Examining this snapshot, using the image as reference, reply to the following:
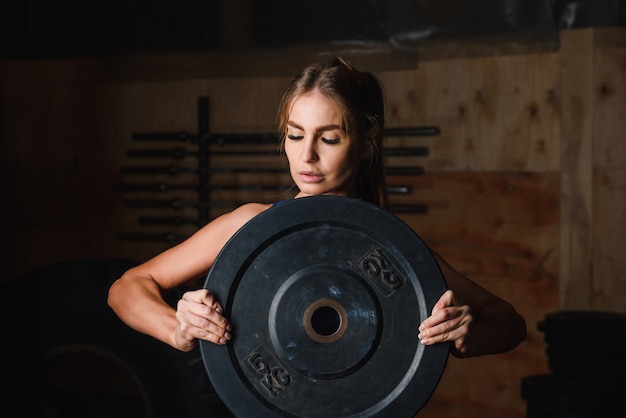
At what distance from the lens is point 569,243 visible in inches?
146

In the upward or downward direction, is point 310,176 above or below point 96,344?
above

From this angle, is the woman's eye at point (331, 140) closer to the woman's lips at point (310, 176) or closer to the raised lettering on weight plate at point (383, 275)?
the woman's lips at point (310, 176)

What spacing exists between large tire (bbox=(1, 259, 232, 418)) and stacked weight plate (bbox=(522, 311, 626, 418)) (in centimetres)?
120

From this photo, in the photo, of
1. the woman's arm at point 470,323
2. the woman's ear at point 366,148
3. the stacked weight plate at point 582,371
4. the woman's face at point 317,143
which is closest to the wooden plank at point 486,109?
the stacked weight plate at point 582,371

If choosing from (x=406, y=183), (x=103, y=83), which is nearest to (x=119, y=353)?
(x=406, y=183)

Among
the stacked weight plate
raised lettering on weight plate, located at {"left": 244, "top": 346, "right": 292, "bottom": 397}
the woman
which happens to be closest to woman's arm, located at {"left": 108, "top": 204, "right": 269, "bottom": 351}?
the woman

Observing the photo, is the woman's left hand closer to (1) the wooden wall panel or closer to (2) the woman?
(2) the woman

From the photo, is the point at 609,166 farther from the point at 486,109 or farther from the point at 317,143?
the point at 317,143

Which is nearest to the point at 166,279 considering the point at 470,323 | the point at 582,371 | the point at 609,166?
the point at 470,323

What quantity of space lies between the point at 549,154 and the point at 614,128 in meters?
0.28

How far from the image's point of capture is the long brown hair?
1820 mm

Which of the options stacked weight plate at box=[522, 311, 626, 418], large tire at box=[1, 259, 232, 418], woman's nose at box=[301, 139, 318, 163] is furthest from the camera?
stacked weight plate at box=[522, 311, 626, 418]

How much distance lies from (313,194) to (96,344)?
5.00 ft

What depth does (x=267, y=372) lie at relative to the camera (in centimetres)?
163
